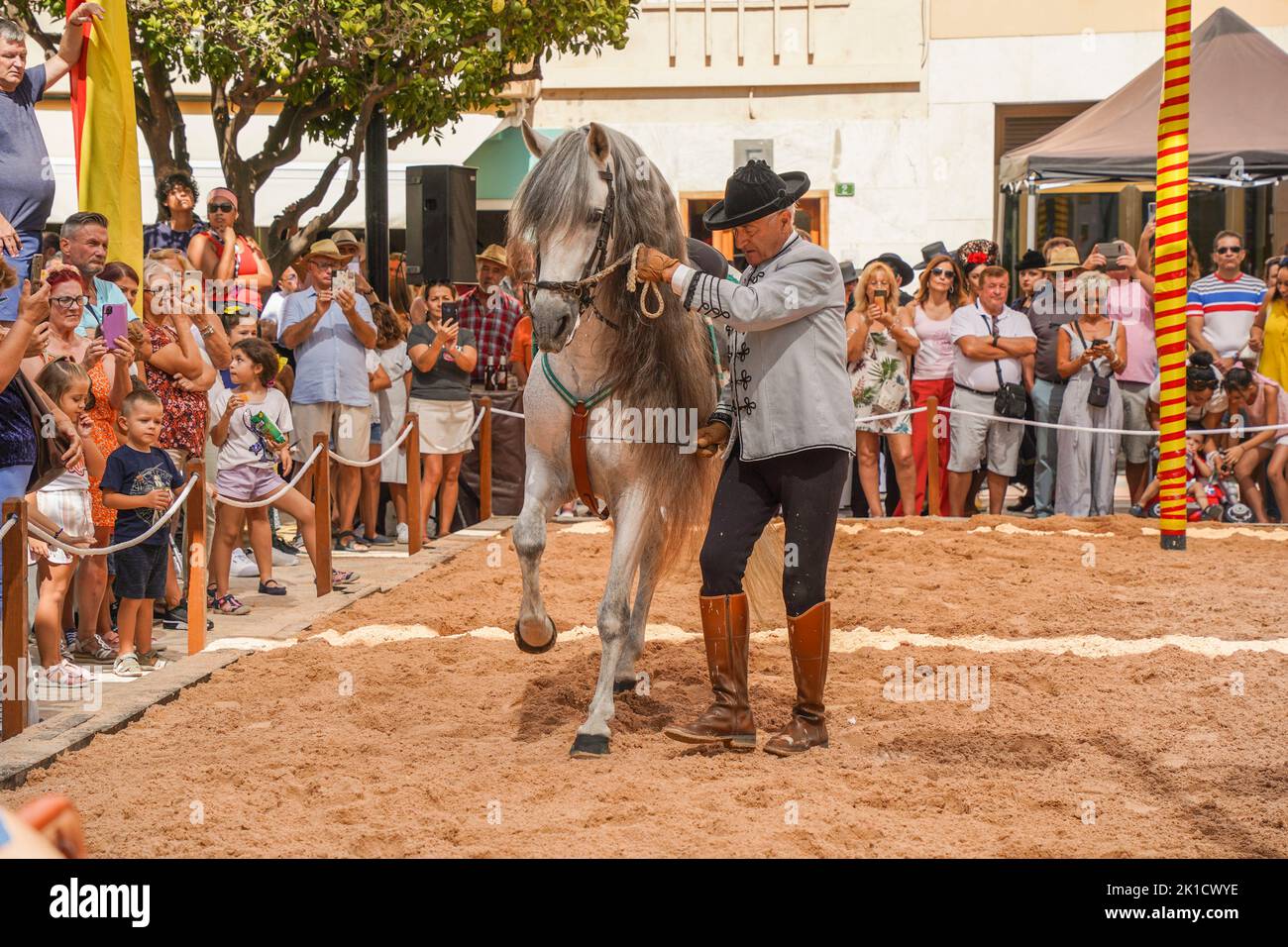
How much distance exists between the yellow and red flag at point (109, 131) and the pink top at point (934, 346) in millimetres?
6455

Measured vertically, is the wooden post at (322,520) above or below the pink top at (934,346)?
below

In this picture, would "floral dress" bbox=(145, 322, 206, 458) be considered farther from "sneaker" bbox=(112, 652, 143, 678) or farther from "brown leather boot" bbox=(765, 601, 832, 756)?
"brown leather boot" bbox=(765, 601, 832, 756)

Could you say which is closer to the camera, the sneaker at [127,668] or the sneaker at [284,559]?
the sneaker at [127,668]

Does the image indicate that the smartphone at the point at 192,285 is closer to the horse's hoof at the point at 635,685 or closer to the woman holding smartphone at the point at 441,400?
the woman holding smartphone at the point at 441,400

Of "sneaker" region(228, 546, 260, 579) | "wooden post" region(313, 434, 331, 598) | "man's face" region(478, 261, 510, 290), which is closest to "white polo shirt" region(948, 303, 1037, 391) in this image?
"man's face" region(478, 261, 510, 290)

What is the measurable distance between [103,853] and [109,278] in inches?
167

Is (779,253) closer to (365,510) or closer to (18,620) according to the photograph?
(18,620)

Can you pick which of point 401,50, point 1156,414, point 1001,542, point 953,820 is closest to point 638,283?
point 953,820

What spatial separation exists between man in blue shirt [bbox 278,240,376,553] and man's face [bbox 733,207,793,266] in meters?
5.39

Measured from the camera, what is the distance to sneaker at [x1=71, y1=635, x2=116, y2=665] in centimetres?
736

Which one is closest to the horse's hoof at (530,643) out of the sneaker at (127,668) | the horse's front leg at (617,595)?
the horse's front leg at (617,595)

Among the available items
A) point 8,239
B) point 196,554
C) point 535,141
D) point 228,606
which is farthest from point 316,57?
point 535,141

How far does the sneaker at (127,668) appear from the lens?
7.10 metres

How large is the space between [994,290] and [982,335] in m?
0.37
